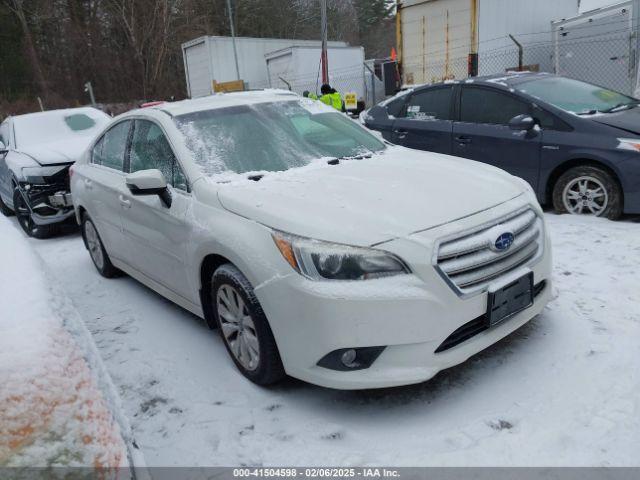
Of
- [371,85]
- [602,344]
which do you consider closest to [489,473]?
[602,344]

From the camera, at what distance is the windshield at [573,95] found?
18.3 ft

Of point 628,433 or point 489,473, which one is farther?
point 628,433

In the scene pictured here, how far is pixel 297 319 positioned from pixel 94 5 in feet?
131

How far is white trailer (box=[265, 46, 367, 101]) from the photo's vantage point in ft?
65.7

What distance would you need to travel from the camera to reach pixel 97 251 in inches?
199

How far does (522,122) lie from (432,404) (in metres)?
3.68

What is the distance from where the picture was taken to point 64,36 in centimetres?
3525

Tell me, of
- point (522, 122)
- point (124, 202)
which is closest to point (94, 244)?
point (124, 202)

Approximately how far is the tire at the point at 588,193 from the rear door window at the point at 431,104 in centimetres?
161

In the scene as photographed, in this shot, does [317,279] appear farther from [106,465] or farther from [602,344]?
[602,344]

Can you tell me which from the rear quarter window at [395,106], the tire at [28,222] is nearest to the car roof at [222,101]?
the rear quarter window at [395,106]

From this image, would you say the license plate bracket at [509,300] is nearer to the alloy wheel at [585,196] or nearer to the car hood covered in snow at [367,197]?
the car hood covered in snow at [367,197]

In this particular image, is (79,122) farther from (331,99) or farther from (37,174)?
(331,99)

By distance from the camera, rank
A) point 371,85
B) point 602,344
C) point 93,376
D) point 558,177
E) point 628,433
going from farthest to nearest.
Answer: point 371,85, point 558,177, point 602,344, point 628,433, point 93,376
